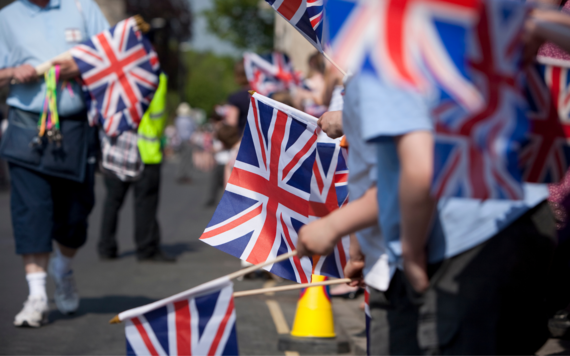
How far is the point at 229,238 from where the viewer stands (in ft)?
9.52

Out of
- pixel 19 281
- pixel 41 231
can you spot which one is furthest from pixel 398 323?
pixel 19 281

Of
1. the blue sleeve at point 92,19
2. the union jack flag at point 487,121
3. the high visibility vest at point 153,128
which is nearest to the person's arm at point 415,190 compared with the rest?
the union jack flag at point 487,121

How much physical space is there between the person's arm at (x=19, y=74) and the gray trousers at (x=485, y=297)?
10.5 ft

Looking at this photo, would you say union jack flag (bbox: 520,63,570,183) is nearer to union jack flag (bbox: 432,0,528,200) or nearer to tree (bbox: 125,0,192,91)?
union jack flag (bbox: 432,0,528,200)

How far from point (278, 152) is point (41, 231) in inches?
83.5

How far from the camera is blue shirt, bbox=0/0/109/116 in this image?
175 inches

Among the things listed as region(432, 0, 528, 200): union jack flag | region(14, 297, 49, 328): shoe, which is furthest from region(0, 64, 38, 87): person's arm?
region(432, 0, 528, 200): union jack flag

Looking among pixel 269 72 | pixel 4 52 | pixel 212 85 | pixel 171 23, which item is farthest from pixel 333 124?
pixel 212 85

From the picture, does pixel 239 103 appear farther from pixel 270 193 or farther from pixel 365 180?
pixel 365 180

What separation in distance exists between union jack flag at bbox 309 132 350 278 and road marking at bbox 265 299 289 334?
188 centimetres

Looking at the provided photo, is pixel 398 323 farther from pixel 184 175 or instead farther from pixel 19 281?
pixel 184 175

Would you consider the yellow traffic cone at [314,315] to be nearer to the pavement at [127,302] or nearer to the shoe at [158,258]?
the pavement at [127,302]

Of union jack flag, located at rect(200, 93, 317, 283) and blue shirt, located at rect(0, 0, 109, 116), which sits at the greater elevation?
blue shirt, located at rect(0, 0, 109, 116)

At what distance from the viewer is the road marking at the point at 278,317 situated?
15.6ft
